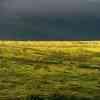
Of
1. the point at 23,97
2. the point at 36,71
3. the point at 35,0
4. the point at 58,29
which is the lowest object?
the point at 23,97

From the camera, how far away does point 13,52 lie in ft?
11.7

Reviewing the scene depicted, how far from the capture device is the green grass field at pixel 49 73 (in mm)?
3529

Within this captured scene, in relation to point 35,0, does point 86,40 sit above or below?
below

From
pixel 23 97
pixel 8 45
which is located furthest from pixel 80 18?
pixel 23 97

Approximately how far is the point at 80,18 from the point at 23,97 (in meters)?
0.93

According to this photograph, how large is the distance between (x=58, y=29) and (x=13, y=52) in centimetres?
59

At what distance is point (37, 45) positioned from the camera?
3.42 metres

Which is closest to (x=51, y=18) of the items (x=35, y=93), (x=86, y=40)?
(x=86, y=40)

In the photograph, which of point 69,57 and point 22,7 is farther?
point 69,57

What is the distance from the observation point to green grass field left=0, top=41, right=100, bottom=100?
3.53m

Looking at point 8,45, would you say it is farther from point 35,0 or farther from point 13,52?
point 35,0

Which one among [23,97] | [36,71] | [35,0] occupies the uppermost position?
[35,0]

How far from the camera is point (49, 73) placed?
3.58 meters

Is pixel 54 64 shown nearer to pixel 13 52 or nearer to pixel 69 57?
pixel 69 57
